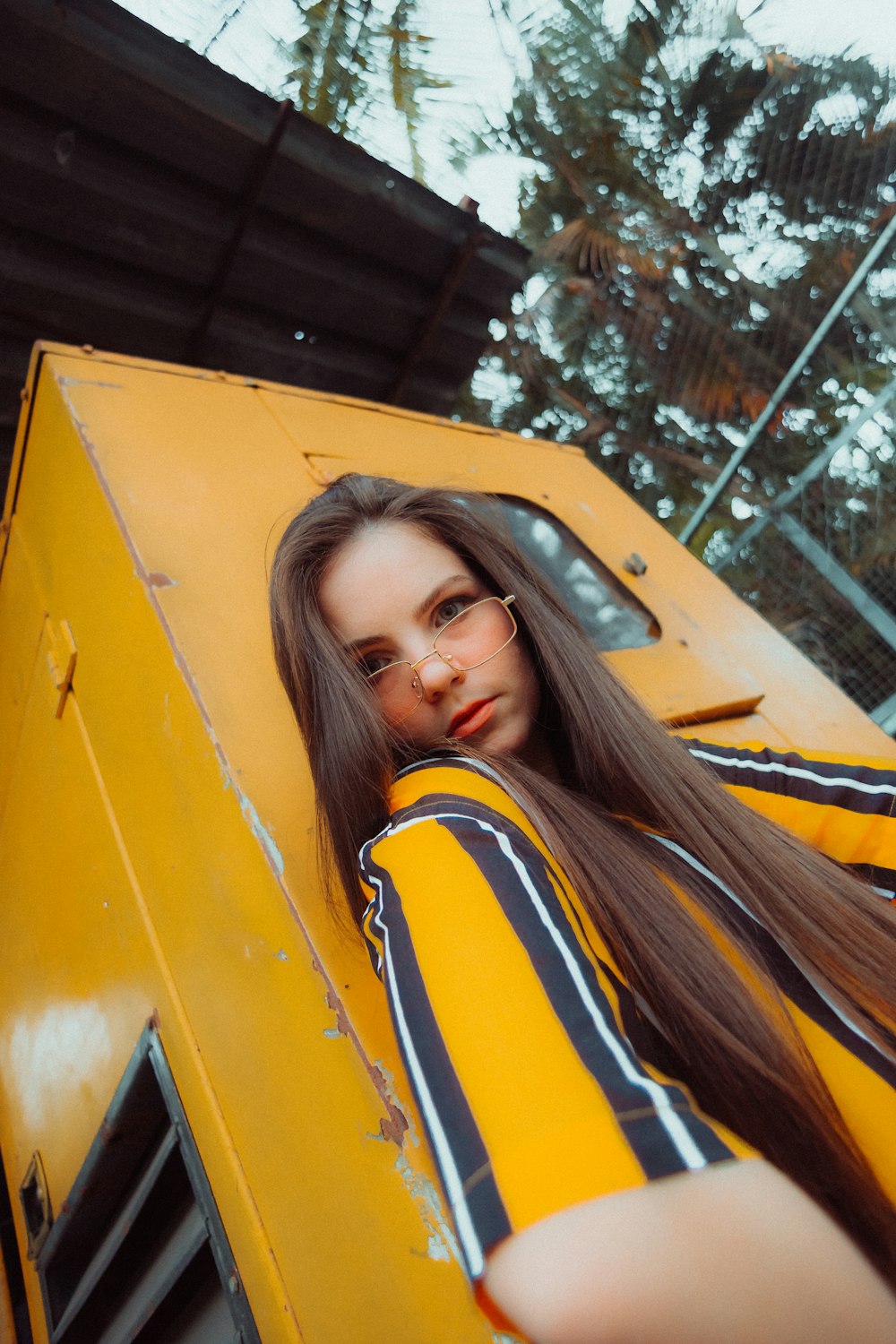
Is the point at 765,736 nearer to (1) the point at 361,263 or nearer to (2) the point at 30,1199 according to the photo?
(2) the point at 30,1199

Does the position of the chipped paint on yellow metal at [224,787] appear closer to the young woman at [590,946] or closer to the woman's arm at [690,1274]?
the young woman at [590,946]

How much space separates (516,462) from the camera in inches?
79.5

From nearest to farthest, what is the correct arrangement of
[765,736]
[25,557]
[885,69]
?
1. [765,736]
2. [25,557]
3. [885,69]

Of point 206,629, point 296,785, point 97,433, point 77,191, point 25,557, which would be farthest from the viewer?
point 77,191

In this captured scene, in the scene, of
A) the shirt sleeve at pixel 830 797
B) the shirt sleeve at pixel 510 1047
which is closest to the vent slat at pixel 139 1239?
the shirt sleeve at pixel 510 1047

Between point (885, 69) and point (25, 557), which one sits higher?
point (885, 69)

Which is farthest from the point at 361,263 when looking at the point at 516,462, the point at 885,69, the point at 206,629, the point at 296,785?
the point at 885,69

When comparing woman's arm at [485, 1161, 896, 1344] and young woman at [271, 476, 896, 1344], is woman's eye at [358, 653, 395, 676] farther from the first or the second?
woman's arm at [485, 1161, 896, 1344]

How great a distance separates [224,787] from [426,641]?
1.00 feet

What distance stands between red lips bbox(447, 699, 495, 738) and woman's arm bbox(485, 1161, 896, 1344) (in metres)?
0.59

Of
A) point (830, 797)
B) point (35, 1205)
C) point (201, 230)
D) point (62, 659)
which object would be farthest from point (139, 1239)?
point (201, 230)

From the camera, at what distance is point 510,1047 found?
48 centimetres

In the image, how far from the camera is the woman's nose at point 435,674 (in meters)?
0.97

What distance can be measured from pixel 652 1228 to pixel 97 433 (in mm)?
1366
